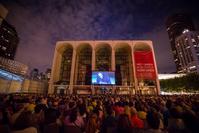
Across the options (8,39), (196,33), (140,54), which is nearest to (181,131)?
(140,54)

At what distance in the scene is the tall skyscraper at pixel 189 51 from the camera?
304 ft

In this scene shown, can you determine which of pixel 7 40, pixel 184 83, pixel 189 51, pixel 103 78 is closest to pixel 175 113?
pixel 103 78

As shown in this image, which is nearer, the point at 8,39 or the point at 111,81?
the point at 111,81

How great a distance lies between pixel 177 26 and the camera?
12838 centimetres

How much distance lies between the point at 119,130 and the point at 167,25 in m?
170

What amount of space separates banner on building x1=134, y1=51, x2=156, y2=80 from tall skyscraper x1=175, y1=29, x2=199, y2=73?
77.3 meters

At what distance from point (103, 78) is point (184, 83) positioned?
36.3m

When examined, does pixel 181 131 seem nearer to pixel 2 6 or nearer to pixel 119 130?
pixel 119 130

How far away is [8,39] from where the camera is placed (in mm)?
87375

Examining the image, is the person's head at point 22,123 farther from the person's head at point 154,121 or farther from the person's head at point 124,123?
the person's head at point 154,121

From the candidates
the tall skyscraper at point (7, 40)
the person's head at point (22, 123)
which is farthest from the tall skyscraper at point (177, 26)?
the tall skyscraper at point (7, 40)

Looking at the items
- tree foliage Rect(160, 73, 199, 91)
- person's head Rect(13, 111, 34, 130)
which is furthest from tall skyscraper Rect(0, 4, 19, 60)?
tree foliage Rect(160, 73, 199, 91)

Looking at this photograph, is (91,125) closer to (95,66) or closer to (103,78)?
(103,78)

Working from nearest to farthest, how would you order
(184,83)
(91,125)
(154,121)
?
(154,121) → (91,125) → (184,83)
